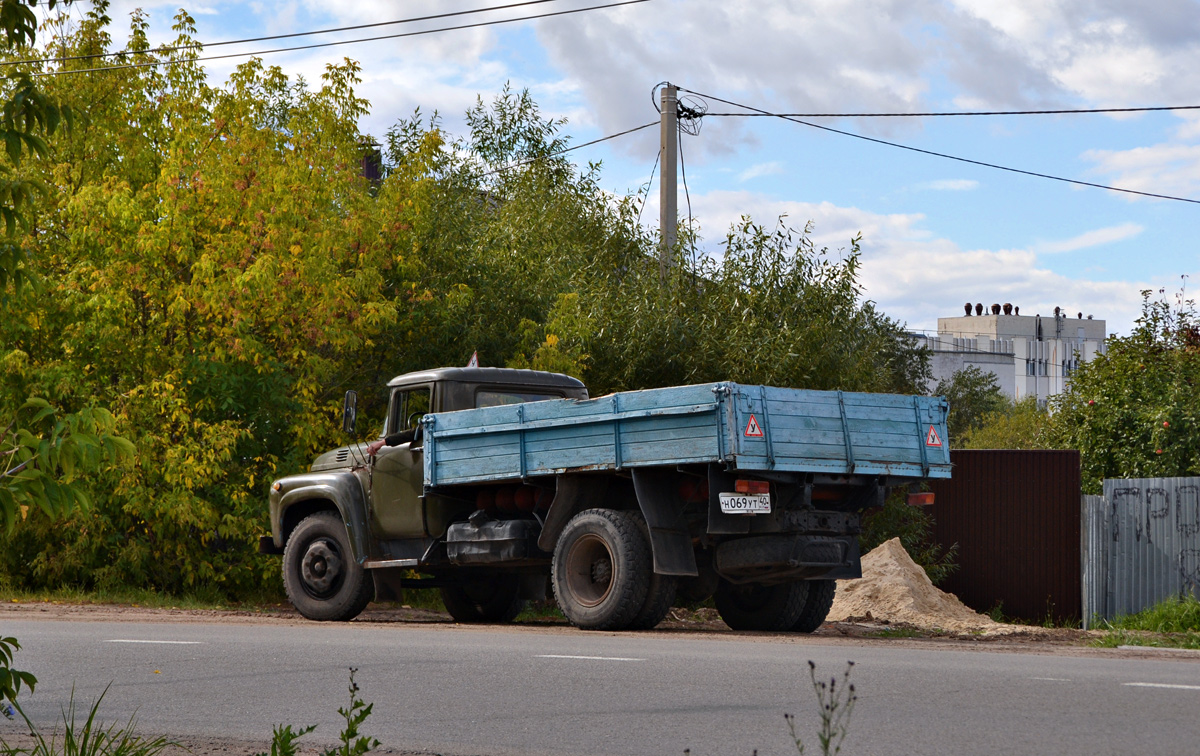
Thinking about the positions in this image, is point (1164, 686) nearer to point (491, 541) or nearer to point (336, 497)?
point (491, 541)

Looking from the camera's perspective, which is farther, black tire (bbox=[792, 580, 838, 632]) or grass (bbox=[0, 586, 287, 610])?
grass (bbox=[0, 586, 287, 610])

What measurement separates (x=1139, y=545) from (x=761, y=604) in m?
5.98

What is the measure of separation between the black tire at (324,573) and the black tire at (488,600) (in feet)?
4.53

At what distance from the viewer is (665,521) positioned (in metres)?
11.7

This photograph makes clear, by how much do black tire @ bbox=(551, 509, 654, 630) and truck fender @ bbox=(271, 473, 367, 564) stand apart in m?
2.57

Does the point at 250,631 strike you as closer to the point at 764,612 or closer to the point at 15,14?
the point at 764,612

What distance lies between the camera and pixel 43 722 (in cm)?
714

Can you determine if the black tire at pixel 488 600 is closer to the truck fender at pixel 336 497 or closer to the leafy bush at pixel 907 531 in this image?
the truck fender at pixel 336 497

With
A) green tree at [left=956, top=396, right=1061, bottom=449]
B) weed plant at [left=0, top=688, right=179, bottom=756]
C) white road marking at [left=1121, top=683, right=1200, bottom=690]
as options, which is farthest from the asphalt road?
green tree at [left=956, top=396, right=1061, bottom=449]

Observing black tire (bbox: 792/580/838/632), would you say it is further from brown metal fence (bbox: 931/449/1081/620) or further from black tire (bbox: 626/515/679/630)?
brown metal fence (bbox: 931/449/1081/620)

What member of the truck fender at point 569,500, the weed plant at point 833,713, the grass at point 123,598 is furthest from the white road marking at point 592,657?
the grass at point 123,598

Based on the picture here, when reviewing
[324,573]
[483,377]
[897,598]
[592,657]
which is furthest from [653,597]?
[897,598]

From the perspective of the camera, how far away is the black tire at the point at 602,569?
38.0ft

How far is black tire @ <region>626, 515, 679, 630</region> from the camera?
38.6ft
